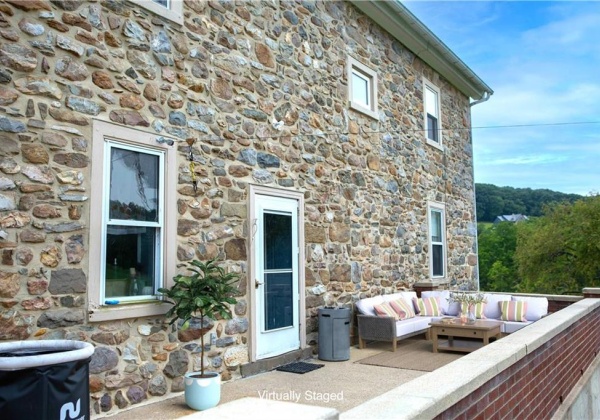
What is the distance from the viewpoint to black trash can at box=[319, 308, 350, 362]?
23.9ft

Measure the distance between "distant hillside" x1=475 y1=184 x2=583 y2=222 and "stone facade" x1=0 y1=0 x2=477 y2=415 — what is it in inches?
905

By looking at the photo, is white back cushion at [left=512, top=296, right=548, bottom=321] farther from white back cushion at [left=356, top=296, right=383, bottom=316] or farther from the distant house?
the distant house

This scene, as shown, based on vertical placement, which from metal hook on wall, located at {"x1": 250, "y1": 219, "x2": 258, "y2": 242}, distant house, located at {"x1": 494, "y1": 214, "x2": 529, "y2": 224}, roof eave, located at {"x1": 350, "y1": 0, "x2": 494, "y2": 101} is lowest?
metal hook on wall, located at {"x1": 250, "y1": 219, "x2": 258, "y2": 242}

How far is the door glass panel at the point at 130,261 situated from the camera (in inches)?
196

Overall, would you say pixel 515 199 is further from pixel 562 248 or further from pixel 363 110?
pixel 363 110

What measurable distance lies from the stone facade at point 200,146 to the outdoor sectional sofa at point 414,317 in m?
0.36

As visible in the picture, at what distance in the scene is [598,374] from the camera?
8.34 meters

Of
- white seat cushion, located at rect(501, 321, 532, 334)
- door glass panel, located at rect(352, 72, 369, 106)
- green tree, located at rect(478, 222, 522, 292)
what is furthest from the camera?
green tree, located at rect(478, 222, 522, 292)

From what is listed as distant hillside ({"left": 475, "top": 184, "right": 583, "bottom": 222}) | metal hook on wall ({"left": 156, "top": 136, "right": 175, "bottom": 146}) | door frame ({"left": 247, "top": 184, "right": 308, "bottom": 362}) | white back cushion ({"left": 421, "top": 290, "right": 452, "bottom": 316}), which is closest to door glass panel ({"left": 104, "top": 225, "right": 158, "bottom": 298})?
metal hook on wall ({"left": 156, "top": 136, "right": 175, "bottom": 146})

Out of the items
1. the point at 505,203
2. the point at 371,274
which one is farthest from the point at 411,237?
the point at 505,203

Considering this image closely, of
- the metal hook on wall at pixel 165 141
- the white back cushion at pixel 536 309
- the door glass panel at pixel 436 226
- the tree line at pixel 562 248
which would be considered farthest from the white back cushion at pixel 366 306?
the tree line at pixel 562 248

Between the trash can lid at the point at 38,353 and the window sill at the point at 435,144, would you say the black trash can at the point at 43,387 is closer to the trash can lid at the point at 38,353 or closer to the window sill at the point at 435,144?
the trash can lid at the point at 38,353

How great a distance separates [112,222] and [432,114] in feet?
29.6

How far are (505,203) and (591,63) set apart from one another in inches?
849
